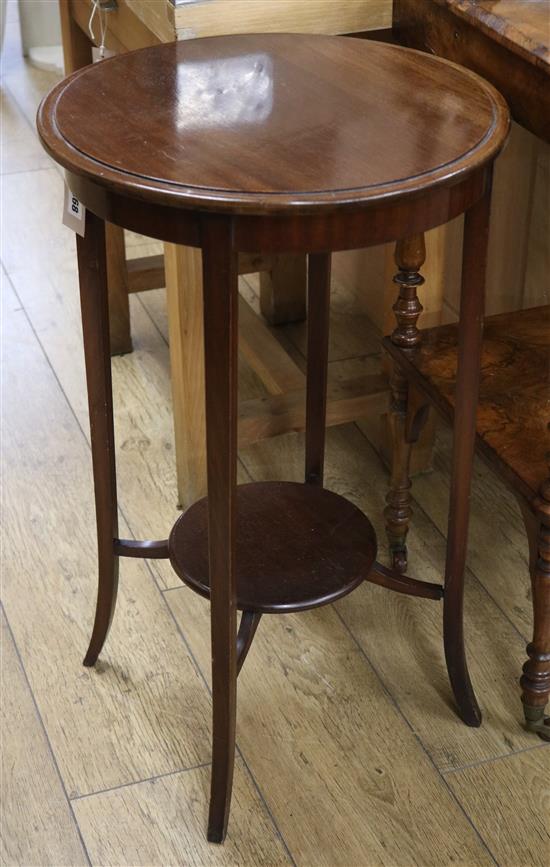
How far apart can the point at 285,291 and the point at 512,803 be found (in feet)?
4.30

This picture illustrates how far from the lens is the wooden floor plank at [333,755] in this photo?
141 centimetres

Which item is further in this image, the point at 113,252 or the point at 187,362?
the point at 113,252

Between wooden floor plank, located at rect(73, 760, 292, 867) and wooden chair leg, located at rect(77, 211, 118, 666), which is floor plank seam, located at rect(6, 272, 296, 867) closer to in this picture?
wooden floor plank, located at rect(73, 760, 292, 867)

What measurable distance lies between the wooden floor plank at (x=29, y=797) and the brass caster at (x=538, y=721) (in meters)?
0.61

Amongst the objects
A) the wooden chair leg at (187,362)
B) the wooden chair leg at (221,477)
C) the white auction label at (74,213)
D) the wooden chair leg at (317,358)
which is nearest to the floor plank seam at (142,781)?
the wooden chair leg at (221,477)

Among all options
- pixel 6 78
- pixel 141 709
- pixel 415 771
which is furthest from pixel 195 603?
pixel 6 78

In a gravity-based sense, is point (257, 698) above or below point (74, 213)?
below

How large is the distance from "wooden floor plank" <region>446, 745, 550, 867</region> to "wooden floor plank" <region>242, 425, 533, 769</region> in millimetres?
26

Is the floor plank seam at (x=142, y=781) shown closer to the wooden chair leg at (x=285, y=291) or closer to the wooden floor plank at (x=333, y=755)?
the wooden floor plank at (x=333, y=755)

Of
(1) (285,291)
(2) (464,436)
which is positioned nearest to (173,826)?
(2) (464,436)

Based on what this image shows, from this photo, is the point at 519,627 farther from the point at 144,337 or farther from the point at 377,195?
the point at 144,337

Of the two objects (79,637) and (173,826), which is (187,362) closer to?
(79,637)

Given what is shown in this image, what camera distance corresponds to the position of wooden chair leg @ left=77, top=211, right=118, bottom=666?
1.37m

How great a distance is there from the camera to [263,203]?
41.3 inches
